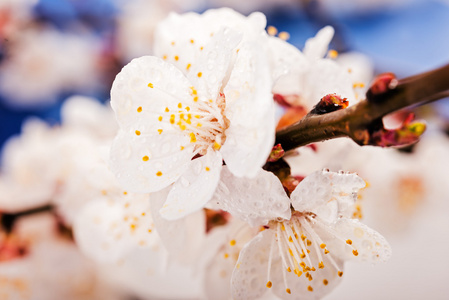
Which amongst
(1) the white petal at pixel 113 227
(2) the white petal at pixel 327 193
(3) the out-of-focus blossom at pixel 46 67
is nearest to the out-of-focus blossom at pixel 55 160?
(1) the white petal at pixel 113 227

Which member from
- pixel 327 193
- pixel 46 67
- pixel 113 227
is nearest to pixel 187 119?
pixel 327 193

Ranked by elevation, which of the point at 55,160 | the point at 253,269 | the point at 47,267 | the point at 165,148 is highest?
the point at 165,148

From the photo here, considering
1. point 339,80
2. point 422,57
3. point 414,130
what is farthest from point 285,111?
point 422,57

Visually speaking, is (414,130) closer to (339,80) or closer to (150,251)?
(339,80)

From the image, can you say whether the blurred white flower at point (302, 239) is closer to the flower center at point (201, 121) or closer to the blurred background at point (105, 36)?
the flower center at point (201, 121)

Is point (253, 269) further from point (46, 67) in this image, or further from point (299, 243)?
point (46, 67)
